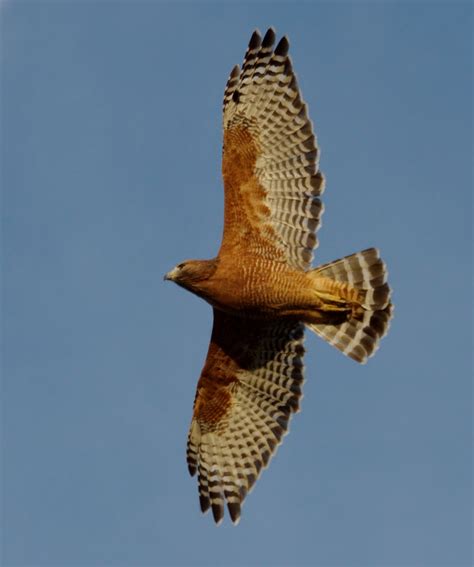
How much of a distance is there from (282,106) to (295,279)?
2.06 meters

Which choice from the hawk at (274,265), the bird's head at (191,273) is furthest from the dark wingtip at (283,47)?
the bird's head at (191,273)

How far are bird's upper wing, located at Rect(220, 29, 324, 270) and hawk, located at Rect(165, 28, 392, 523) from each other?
0.01 metres

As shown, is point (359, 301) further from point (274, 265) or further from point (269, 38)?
point (269, 38)

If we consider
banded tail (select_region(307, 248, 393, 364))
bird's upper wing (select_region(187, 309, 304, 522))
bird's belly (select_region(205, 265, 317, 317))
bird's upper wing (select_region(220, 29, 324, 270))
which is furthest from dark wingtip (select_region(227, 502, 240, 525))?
bird's upper wing (select_region(220, 29, 324, 270))

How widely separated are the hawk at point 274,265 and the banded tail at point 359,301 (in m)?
0.01

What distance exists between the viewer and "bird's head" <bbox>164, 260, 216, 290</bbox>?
14055 millimetres

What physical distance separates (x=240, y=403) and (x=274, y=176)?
2974 millimetres

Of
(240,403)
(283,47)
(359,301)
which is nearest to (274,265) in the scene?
(359,301)

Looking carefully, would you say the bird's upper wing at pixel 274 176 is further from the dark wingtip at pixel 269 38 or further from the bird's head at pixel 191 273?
the bird's head at pixel 191 273

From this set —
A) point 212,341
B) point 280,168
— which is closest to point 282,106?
point 280,168

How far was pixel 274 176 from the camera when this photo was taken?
1433 centimetres

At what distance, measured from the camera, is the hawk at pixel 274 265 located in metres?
14.1

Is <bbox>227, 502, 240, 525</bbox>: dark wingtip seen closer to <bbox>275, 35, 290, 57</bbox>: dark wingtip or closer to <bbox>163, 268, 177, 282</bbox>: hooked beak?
<bbox>163, 268, 177, 282</bbox>: hooked beak

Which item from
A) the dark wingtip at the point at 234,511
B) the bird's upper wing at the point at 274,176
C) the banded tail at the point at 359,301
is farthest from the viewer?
the dark wingtip at the point at 234,511
